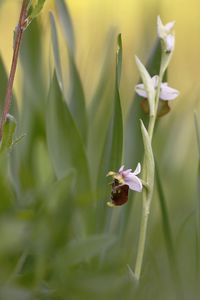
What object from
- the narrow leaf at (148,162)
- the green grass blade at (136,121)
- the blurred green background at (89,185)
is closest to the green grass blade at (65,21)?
the blurred green background at (89,185)

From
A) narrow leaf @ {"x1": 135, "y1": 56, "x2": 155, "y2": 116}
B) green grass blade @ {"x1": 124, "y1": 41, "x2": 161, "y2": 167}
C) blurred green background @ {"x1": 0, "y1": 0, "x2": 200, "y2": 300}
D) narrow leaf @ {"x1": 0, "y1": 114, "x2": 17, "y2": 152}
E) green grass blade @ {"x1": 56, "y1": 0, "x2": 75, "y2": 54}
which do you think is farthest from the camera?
green grass blade @ {"x1": 56, "y1": 0, "x2": 75, "y2": 54}

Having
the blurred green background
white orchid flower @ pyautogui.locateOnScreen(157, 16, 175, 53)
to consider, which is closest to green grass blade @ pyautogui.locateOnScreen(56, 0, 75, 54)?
the blurred green background

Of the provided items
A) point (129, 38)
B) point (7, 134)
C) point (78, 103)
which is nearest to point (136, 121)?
point (78, 103)

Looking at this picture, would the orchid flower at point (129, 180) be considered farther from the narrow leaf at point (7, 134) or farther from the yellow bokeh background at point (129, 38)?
the yellow bokeh background at point (129, 38)

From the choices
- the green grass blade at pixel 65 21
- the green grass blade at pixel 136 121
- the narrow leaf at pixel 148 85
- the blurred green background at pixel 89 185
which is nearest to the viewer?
the blurred green background at pixel 89 185

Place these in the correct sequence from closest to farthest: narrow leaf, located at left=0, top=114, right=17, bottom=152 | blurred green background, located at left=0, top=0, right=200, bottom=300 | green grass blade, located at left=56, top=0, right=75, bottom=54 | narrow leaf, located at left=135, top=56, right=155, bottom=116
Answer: blurred green background, located at left=0, top=0, right=200, bottom=300 → narrow leaf, located at left=0, top=114, right=17, bottom=152 → narrow leaf, located at left=135, top=56, right=155, bottom=116 → green grass blade, located at left=56, top=0, right=75, bottom=54

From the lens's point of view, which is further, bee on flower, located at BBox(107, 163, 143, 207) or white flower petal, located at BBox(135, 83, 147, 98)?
white flower petal, located at BBox(135, 83, 147, 98)

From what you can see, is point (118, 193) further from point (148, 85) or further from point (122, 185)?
point (148, 85)

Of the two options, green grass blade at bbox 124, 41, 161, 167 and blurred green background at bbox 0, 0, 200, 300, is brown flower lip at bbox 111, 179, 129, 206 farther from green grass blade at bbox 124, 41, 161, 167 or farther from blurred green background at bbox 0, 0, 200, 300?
green grass blade at bbox 124, 41, 161, 167

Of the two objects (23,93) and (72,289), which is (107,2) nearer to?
(23,93)
